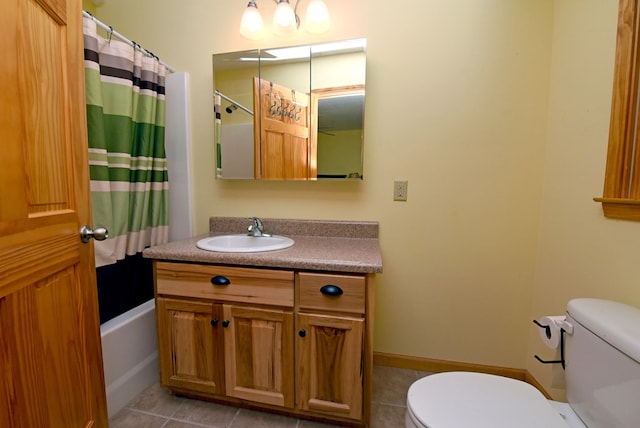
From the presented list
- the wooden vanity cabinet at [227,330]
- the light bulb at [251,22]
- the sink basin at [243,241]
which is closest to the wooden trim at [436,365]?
the wooden vanity cabinet at [227,330]

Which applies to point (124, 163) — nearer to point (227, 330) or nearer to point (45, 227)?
point (45, 227)

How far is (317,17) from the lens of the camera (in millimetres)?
1463

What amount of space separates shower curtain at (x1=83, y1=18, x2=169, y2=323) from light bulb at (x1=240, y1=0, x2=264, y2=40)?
1.77 feet

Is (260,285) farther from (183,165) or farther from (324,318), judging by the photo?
(183,165)

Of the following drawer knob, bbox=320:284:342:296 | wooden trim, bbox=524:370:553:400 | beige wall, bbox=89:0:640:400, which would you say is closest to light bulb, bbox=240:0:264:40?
beige wall, bbox=89:0:640:400

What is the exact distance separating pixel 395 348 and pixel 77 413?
56.7 inches

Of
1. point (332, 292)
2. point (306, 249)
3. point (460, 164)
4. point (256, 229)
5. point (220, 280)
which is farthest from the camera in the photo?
point (256, 229)

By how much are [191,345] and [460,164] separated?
1622 millimetres

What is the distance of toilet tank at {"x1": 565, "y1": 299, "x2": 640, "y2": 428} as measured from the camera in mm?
640

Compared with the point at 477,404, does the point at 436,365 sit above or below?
below

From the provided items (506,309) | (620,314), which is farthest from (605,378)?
(506,309)

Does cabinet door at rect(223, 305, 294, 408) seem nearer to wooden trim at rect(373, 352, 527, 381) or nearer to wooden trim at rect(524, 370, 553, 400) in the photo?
wooden trim at rect(373, 352, 527, 381)

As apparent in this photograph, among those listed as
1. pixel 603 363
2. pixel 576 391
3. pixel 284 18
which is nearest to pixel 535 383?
pixel 576 391

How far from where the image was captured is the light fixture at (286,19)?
146cm
